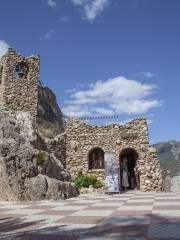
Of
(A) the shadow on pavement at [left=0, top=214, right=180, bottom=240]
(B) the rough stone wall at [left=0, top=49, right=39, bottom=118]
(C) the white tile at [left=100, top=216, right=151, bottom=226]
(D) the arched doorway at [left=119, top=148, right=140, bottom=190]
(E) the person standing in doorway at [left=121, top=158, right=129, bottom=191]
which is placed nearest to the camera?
(A) the shadow on pavement at [left=0, top=214, right=180, bottom=240]

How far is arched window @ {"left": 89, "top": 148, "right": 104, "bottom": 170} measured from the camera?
20.3 metres

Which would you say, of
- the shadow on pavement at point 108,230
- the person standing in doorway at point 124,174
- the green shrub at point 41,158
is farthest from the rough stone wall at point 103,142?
the shadow on pavement at point 108,230

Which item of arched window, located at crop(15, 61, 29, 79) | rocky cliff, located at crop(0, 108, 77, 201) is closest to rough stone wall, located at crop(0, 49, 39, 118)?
arched window, located at crop(15, 61, 29, 79)

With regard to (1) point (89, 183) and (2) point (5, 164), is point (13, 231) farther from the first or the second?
(1) point (89, 183)

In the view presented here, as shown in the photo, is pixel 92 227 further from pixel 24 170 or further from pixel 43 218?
pixel 24 170

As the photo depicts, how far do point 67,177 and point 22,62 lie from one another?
13.6 m

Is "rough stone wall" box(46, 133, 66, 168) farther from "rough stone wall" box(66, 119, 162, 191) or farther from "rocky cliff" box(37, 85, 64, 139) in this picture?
"rocky cliff" box(37, 85, 64, 139)

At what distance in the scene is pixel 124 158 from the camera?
2108cm

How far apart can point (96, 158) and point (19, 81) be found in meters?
8.27

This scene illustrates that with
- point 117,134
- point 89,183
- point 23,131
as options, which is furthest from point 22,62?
point 23,131

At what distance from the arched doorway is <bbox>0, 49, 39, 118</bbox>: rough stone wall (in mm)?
7105

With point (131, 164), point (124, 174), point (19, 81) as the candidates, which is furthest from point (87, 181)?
point (19, 81)

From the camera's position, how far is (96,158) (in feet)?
67.3

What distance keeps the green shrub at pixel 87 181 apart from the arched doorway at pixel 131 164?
5.54ft
